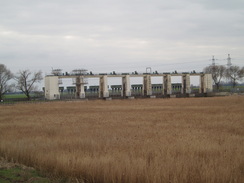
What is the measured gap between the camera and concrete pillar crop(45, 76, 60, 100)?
256 ft

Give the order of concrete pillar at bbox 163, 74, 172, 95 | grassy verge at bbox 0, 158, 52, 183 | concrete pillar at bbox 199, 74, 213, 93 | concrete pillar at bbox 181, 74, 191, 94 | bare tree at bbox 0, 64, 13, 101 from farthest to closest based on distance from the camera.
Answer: concrete pillar at bbox 199, 74, 213, 93
concrete pillar at bbox 181, 74, 191, 94
concrete pillar at bbox 163, 74, 172, 95
bare tree at bbox 0, 64, 13, 101
grassy verge at bbox 0, 158, 52, 183

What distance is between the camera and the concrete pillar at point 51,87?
7806 cm

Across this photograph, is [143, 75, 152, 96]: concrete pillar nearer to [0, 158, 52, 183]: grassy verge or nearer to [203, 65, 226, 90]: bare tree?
[203, 65, 226, 90]: bare tree

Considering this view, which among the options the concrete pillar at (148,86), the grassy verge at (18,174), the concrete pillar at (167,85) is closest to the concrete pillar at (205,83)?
the concrete pillar at (167,85)

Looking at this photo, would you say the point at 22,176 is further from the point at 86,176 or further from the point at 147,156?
the point at 147,156

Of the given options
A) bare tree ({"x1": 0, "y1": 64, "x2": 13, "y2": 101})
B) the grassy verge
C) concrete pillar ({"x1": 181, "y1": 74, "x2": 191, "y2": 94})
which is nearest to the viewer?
the grassy verge

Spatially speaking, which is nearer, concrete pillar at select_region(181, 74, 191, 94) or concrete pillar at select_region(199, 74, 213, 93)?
concrete pillar at select_region(181, 74, 191, 94)

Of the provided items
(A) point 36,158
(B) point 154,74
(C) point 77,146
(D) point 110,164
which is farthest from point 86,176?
(B) point 154,74

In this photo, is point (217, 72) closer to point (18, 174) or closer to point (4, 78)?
point (4, 78)

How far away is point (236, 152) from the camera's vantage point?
876 centimetres

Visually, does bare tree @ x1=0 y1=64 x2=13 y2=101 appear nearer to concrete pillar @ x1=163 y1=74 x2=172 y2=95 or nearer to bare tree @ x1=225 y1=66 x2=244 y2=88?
concrete pillar @ x1=163 y1=74 x2=172 y2=95

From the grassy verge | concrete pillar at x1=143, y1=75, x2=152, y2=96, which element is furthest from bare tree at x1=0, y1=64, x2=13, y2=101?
the grassy verge

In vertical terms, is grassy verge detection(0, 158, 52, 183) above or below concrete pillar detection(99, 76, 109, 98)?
below

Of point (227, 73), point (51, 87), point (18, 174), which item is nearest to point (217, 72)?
point (227, 73)
